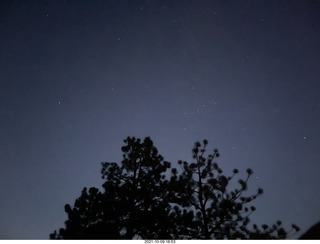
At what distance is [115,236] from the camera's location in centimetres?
1178

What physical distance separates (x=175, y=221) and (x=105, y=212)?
4.18 metres

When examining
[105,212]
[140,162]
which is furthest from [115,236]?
[140,162]

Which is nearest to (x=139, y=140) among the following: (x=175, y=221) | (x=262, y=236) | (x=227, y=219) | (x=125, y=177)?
(x=125, y=177)

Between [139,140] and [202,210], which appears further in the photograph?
[139,140]

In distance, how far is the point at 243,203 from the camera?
12.7 metres

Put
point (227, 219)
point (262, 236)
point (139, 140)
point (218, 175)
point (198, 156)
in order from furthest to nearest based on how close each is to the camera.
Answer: point (139, 140) → point (198, 156) → point (218, 175) → point (227, 219) → point (262, 236)

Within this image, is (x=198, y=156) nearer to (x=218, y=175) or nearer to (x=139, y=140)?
(x=218, y=175)
